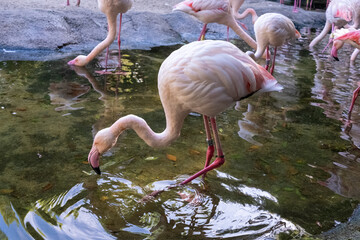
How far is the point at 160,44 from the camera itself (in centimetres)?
746

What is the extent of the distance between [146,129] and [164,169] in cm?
47

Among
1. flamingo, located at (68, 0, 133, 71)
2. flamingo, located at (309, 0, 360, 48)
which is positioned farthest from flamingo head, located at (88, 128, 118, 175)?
flamingo, located at (309, 0, 360, 48)

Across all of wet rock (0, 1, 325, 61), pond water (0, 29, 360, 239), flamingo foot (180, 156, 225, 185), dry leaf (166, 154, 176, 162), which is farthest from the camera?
wet rock (0, 1, 325, 61)

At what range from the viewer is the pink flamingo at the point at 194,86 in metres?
2.53

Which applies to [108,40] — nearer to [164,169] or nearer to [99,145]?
[164,169]

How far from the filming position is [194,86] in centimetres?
253

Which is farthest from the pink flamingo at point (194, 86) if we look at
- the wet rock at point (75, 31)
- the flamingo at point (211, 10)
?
the wet rock at point (75, 31)

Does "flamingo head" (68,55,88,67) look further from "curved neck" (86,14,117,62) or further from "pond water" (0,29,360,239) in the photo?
"pond water" (0,29,360,239)

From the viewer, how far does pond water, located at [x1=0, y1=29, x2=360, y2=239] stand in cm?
238

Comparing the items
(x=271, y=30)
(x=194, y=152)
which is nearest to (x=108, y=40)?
(x=271, y=30)

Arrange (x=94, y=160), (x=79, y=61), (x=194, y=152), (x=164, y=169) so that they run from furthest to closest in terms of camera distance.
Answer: (x=79, y=61)
(x=194, y=152)
(x=164, y=169)
(x=94, y=160)

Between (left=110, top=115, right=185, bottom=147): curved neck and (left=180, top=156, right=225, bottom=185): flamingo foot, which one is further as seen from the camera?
(left=180, top=156, right=225, bottom=185): flamingo foot

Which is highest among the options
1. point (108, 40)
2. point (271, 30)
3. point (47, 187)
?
point (271, 30)

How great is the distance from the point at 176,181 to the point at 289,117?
1822 millimetres
